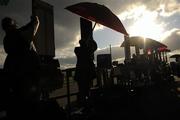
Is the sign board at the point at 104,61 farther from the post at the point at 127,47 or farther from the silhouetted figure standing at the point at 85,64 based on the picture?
the post at the point at 127,47

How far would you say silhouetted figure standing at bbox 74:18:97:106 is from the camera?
29.7ft

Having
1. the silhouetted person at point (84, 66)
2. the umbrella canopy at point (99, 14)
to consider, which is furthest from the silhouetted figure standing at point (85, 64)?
the umbrella canopy at point (99, 14)

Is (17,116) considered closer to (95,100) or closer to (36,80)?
(36,80)

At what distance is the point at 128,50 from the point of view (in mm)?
18609

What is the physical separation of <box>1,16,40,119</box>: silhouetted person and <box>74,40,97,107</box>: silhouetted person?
3.44m

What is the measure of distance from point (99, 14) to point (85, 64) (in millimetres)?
1410

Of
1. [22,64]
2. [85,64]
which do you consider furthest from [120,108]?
[22,64]

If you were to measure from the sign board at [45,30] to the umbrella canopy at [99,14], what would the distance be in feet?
4.21

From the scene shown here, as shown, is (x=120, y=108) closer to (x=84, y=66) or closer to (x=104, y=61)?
(x=84, y=66)

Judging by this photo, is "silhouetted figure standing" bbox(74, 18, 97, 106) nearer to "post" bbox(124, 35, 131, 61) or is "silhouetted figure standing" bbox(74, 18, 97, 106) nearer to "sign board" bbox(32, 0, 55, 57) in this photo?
"sign board" bbox(32, 0, 55, 57)

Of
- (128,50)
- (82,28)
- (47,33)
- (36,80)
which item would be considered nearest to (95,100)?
(82,28)

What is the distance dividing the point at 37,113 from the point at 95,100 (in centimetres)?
491

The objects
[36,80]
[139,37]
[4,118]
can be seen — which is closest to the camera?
[4,118]

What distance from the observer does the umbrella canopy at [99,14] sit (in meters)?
A: 8.90
